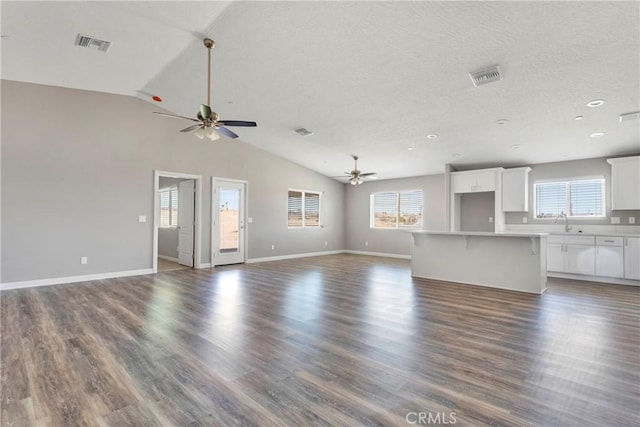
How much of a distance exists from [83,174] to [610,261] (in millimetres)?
9876

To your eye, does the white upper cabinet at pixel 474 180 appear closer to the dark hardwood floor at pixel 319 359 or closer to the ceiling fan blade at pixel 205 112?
the dark hardwood floor at pixel 319 359

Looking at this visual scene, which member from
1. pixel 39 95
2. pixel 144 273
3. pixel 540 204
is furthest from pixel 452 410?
pixel 39 95

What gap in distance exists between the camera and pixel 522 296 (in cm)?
466

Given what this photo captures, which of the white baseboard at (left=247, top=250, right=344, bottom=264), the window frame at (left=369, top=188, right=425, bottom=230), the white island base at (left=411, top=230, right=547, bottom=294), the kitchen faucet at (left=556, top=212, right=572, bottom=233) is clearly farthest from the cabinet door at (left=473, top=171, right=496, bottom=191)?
the white baseboard at (left=247, top=250, right=344, bottom=264)

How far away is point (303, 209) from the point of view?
387 inches

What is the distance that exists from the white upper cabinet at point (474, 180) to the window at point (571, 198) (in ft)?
3.08

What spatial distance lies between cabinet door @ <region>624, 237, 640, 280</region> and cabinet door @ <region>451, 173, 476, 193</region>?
2.95m

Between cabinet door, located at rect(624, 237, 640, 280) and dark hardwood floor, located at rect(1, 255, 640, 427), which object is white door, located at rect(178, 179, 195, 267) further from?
cabinet door, located at rect(624, 237, 640, 280)

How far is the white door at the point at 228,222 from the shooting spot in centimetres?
761

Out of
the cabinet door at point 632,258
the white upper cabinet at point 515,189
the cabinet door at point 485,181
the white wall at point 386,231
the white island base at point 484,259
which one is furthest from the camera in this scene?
the white wall at point 386,231

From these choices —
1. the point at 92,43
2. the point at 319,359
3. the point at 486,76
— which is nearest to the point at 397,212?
the point at 486,76

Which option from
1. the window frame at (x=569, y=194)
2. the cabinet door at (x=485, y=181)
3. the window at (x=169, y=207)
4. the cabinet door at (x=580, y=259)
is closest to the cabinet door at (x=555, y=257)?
the cabinet door at (x=580, y=259)

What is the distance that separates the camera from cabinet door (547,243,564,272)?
6263mm

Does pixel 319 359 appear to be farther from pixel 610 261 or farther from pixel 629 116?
pixel 610 261
